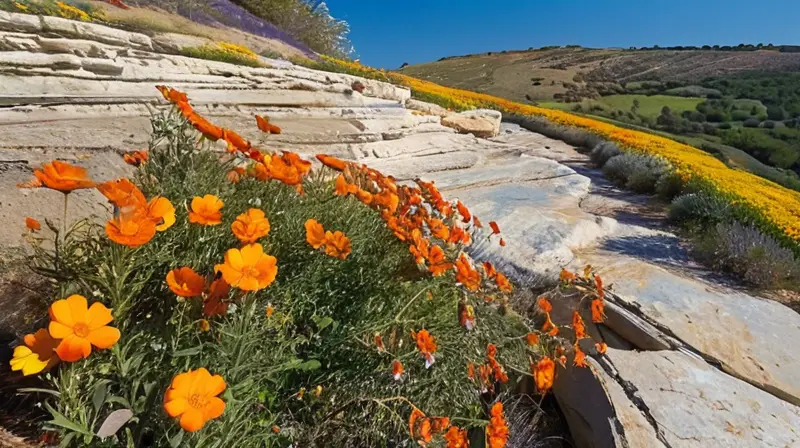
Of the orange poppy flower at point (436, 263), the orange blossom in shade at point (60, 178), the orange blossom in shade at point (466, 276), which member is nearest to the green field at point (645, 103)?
the orange blossom in shade at point (466, 276)

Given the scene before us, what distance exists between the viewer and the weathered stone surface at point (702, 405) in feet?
6.92

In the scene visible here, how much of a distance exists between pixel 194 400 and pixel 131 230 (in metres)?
0.45

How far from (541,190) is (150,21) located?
781cm

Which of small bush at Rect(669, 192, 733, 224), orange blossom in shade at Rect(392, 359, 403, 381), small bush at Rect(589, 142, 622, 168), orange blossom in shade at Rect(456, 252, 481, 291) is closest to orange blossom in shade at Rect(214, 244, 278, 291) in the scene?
orange blossom in shade at Rect(392, 359, 403, 381)

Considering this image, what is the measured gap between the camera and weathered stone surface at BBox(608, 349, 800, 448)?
2.11 m

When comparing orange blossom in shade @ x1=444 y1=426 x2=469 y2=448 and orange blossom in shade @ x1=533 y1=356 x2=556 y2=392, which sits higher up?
orange blossom in shade @ x1=444 y1=426 x2=469 y2=448

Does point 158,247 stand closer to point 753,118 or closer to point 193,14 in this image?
point 193,14

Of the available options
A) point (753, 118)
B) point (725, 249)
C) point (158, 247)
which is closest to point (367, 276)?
point (158, 247)

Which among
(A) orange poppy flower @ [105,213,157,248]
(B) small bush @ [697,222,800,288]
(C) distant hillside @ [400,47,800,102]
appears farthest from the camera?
(C) distant hillside @ [400,47,800,102]

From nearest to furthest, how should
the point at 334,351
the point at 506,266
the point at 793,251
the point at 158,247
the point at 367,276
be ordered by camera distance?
the point at 158,247 → the point at 334,351 → the point at 367,276 → the point at 506,266 → the point at 793,251

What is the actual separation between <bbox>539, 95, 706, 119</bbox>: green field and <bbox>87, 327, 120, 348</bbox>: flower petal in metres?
32.8

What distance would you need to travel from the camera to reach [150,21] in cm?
848

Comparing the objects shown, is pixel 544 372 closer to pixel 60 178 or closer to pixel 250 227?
pixel 250 227

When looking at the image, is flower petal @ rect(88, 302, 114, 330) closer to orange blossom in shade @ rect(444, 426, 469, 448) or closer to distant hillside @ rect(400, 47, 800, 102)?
Answer: orange blossom in shade @ rect(444, 426, 469, 448)
